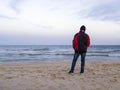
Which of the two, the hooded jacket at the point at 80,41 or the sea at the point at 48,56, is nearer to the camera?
the hooded jacket at the point at 80,41

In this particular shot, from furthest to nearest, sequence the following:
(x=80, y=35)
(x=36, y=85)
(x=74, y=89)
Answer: (x=80, y=35), (x=36, y=85), (x=74, y=89)

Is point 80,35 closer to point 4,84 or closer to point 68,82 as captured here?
point 68,82

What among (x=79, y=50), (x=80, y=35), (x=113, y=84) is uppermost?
(x=80, y=35)

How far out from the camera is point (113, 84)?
569 cm

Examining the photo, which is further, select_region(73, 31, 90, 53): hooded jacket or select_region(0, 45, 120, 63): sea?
select_region(0, 45, 120, 63): sea

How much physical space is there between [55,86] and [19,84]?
3.29ft

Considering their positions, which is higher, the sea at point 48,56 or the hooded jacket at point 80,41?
the hooded jacket at point 80,41

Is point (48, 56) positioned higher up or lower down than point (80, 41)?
lower down

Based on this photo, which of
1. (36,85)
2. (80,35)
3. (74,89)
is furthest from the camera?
(80,35)

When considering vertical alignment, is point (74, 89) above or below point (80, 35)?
below

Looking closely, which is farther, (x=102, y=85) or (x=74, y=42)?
(x=74, y=42)

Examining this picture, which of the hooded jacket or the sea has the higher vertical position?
the hooded jacket

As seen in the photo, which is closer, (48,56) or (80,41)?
(80,41)

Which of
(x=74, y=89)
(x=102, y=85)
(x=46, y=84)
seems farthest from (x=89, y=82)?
(x=46, y=84)
